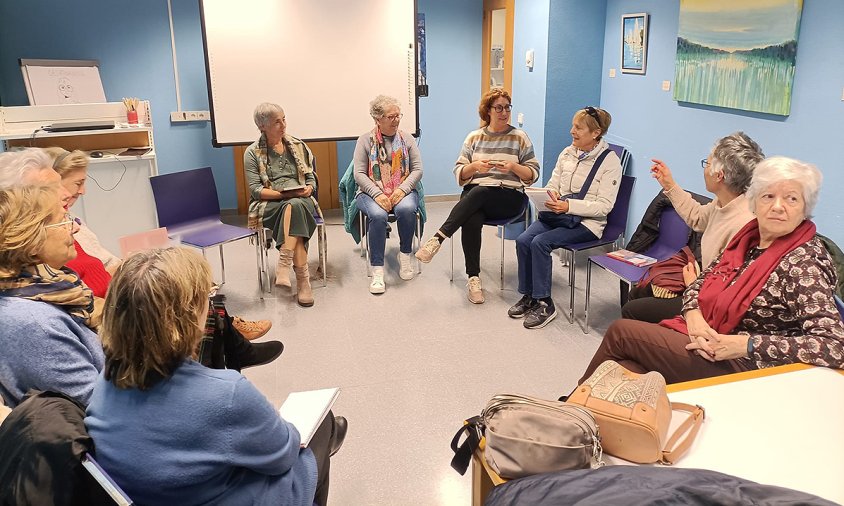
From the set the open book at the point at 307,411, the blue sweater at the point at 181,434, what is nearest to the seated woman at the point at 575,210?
the open book at the point at 307,411

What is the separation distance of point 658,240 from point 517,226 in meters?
1.86

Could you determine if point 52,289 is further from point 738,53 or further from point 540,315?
point 738,53

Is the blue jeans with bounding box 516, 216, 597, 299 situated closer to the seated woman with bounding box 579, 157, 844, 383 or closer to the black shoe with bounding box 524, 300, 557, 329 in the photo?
the black shoe with bounding box 524, 300, 557, 329

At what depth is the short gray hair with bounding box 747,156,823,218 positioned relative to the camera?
221cm

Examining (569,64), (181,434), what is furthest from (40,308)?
(569,64)

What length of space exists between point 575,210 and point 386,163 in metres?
1.38

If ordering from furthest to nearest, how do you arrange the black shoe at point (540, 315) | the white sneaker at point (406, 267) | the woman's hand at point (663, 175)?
the white sneaker at point (406, 267) < the black shoe at point (540, 315) < the woman's hand at point (663, 175)

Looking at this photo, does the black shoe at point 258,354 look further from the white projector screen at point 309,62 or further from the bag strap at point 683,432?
→ the white projector screen at point 309,62

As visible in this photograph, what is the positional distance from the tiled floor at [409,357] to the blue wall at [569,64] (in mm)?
1056

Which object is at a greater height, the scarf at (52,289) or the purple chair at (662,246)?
the scarf at (52,289)

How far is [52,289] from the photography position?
1799 mm

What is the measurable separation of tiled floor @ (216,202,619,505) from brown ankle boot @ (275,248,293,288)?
0.34ft

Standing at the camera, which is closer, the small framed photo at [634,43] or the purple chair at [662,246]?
the purple chair at [662,246]

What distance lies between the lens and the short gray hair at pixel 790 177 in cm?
221
